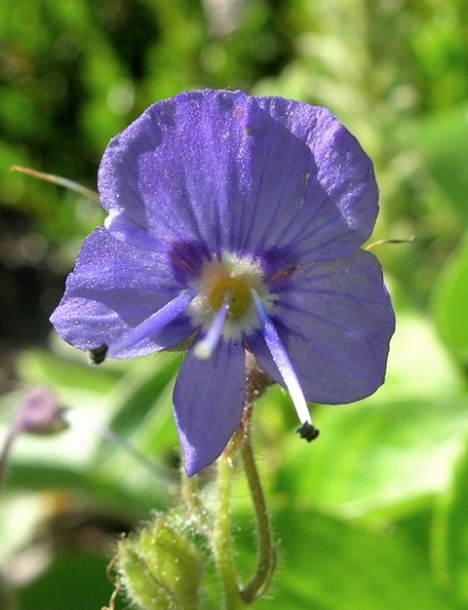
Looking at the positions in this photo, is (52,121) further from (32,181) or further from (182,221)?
(182,221)

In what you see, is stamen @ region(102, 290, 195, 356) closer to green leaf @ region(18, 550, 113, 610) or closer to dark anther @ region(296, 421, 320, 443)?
dark anther @ region(296, 421, 320, 443)

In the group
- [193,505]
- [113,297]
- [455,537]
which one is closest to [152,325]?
[113,297]

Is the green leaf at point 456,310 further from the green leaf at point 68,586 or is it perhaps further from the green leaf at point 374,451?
the green leaf at point 68,586

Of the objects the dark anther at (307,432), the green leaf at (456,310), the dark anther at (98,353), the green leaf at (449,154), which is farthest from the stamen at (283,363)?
the green leaf at (449,154)

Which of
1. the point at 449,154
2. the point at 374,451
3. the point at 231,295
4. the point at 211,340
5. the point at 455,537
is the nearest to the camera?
the point at 211,340

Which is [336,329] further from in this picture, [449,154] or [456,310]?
[449,154]

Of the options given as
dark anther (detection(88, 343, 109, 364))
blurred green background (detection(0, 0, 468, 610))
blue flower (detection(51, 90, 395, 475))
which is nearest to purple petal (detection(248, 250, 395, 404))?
blue flower (detection(51, 90, 395, 475))

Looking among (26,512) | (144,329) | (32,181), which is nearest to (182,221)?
(144,329)
